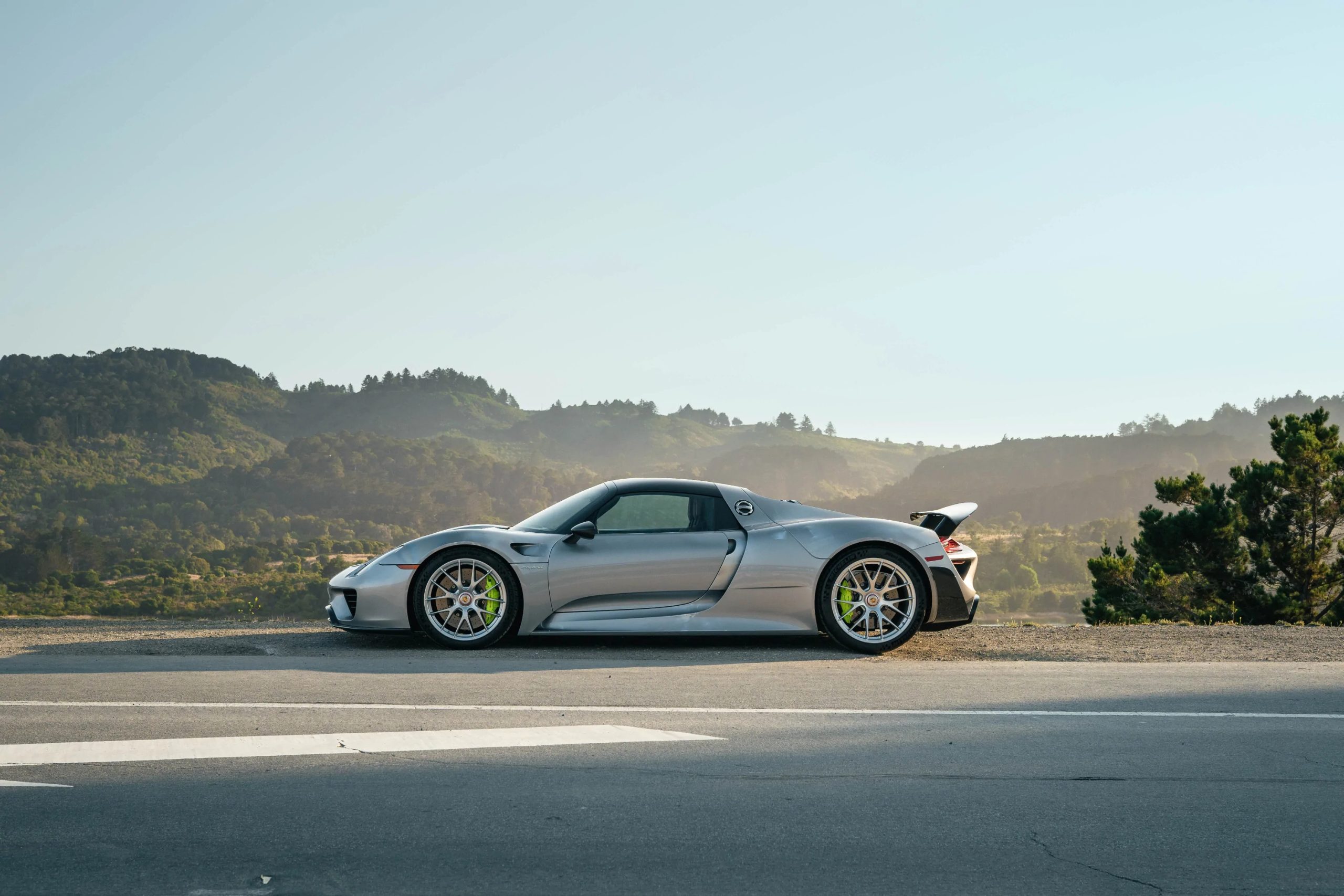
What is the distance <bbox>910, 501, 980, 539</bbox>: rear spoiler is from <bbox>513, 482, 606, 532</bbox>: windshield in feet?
8.56

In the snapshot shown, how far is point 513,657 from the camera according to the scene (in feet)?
26.7

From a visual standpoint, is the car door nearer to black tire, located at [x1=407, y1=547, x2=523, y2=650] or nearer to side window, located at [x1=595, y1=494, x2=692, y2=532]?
side window, located at [x1=595, y1=494, x2=692, y2=532]

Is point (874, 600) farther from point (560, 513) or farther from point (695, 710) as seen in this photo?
point (695, 710)

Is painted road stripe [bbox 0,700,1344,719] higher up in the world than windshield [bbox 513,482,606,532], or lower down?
lower down

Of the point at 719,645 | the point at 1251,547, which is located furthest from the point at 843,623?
the point at 1251,547

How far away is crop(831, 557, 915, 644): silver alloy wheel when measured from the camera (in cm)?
868

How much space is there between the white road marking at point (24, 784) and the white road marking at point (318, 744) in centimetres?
29

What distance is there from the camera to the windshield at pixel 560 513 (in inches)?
356

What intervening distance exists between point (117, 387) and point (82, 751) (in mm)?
173077

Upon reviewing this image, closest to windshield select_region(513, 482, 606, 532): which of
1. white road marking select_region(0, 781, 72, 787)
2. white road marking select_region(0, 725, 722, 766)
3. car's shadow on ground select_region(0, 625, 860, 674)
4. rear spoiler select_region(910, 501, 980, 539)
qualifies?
car's shadow on ground select_region(0, 625, 860, 674)

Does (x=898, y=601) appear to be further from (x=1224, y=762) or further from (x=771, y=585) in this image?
(x=1224, y=762)

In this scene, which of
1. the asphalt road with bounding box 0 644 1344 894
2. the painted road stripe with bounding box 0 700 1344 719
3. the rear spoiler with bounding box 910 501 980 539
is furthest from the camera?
the rear spoiler with bounding box 910 501 980 539

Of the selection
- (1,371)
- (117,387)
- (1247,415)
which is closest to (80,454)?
(117,387)

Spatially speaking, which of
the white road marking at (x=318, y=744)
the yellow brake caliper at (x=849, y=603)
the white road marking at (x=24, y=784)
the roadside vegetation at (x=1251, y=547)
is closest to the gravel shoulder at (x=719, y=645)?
the yellow brake caliper at (x=849, y=603)
